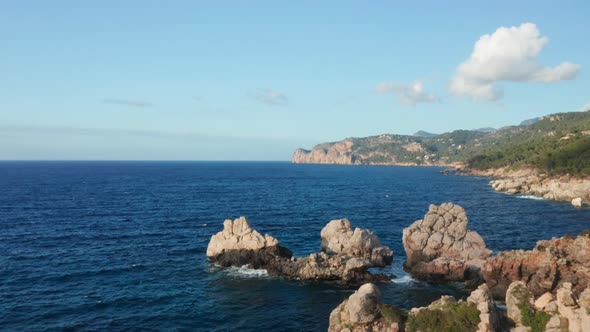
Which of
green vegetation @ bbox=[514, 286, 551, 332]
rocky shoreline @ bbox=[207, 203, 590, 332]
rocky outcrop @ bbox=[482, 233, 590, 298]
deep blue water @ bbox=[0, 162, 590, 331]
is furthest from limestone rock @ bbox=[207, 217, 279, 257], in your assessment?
green vegetation @ bbox=[514, 286, 551, 332]

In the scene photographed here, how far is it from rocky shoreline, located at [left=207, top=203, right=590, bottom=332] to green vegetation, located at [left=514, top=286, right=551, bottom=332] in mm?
73

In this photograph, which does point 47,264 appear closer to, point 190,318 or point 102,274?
point 102,274

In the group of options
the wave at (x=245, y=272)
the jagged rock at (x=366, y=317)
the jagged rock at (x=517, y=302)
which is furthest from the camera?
the wave at (x=245, y=272)

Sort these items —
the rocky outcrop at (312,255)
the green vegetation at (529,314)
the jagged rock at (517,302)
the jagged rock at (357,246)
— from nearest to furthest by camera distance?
the green vegetation at (529,314), the jagged rock at (517,302), the rocky outcrop at (312,255), the jagged rock at (357,246)

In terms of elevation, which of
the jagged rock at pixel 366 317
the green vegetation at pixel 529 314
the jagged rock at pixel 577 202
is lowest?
the jagged rock at pixel 366 317

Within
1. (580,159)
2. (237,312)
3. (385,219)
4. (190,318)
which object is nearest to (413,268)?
(237,312)

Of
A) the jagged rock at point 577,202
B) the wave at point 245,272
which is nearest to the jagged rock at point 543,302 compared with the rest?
the wave at point 245,272

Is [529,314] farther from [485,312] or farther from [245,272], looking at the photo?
[245,272]

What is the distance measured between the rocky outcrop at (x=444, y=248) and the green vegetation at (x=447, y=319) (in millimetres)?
23218

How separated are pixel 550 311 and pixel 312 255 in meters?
33.4

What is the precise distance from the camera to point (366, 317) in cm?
4072

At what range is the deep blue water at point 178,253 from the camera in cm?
4994

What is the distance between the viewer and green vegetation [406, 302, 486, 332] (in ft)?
124

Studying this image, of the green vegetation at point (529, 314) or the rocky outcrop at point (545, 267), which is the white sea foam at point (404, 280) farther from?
the green vegetation at point (529, 314)
